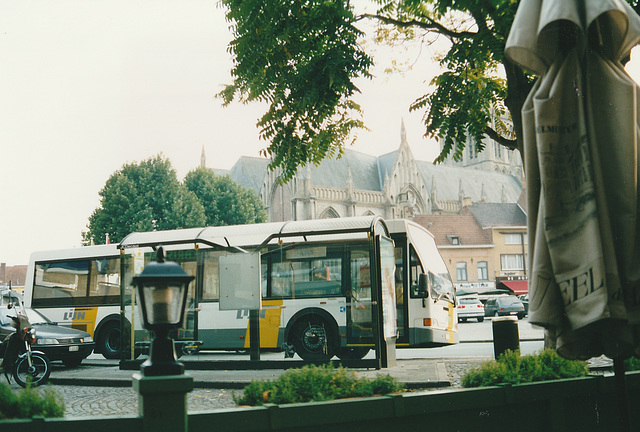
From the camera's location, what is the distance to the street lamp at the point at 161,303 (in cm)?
385

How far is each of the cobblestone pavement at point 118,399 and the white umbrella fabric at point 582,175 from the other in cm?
466

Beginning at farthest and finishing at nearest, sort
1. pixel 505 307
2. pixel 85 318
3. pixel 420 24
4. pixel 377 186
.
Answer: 1. pixel 377 186
2. pixel 505 307
3. pixel 85 318
4. pixel 420 24

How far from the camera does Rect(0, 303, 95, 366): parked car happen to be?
13.5 metres

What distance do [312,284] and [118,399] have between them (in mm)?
5221

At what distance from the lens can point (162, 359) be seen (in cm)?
382

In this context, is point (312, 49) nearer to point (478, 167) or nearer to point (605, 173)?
point (605, 173)

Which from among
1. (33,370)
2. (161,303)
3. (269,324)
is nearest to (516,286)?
(269,324)

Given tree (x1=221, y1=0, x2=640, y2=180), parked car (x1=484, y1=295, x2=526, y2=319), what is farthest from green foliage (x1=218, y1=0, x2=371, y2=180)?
parked car (x1=484, y1=295, x2=526, y2=319)

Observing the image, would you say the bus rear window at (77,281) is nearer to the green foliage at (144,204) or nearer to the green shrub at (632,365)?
the green shrub at (632,365)

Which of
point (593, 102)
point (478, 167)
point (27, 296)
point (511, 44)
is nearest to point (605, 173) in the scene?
point (593, 102)

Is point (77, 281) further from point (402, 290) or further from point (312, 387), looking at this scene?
point (312, 387)

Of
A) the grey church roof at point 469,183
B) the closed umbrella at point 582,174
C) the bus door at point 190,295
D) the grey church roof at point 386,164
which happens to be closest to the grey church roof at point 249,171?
the grey church roof at point 386,164

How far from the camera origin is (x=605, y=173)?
339 centimetres

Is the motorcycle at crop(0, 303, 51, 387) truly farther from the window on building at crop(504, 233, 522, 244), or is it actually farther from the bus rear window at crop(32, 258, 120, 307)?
the window on building at crop(504, 233, 522, 244)
